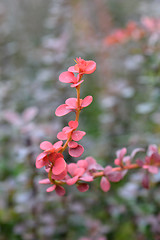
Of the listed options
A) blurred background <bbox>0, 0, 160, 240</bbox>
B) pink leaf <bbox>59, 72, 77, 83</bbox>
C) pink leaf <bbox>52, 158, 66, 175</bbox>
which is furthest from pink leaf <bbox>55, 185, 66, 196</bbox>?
blurred background <bbox>0, 0, 160, 240</bbox>

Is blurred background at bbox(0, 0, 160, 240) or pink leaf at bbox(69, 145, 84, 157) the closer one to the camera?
pink leaf at bbox(69, 145, 84, 157)

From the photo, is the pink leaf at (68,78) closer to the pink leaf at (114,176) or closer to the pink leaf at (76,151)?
the pink leaf at (76,151)

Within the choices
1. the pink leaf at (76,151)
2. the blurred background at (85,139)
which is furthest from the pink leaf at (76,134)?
the blurred background at (85,139)

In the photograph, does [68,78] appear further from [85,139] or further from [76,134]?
[85,139]

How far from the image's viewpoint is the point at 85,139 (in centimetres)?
197

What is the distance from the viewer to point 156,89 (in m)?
1.22

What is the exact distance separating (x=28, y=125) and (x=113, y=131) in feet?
2.39

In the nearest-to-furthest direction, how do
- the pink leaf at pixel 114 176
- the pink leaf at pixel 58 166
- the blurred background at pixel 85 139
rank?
the pink leaf at pixel 58 166 → the pink leaf at pixel 114 176 → the blurred background at pixel 85 139

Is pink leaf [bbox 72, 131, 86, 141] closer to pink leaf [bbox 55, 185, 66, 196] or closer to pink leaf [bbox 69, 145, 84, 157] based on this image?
pink leaf [bbox 69, 145, 84, 157]

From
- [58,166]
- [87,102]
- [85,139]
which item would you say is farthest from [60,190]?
[85,139]

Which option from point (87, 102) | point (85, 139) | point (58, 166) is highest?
point (85, 139)

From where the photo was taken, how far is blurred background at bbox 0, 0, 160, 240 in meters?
1.20

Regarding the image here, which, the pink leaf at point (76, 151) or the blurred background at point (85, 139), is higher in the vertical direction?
the blurred background at point (85, 139)

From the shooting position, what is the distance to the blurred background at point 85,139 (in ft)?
3.94
